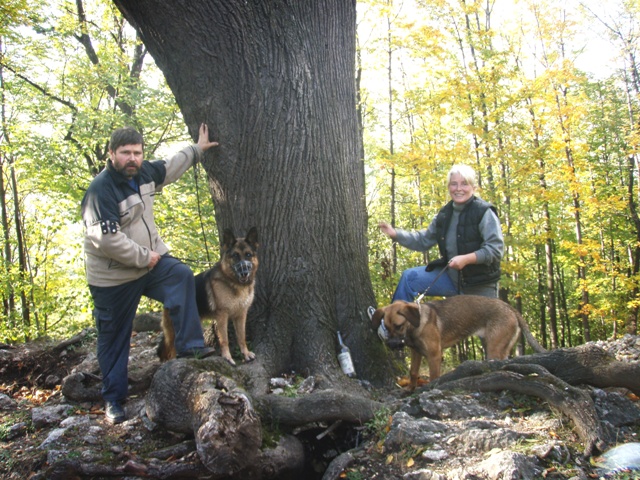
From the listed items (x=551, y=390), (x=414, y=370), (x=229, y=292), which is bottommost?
(x=414, y=370)

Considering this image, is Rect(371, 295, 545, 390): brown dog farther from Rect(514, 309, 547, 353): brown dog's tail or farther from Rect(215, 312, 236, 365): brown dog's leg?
Rect(215, 312, 236, 365): brown dog's leg

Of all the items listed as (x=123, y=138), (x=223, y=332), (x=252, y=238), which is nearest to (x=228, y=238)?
(x=252, y=238)

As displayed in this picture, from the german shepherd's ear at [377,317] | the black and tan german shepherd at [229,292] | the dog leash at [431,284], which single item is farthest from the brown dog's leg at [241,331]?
the dog leash at [431,284]

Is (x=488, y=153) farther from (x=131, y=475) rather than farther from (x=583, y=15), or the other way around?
(x=131, y=475)

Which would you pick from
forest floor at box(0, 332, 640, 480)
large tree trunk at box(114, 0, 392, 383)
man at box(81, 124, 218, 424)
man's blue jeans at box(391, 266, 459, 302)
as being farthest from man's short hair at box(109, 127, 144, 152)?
man's blue jeans at box(391, 266, 459, 302)

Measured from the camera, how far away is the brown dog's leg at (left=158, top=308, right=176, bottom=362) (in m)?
5.13

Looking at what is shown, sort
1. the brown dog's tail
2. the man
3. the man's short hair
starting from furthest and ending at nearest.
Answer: the brown dog's tail < the man's short hair < the man

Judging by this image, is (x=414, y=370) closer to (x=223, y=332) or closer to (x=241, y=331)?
(x=241, y=331)

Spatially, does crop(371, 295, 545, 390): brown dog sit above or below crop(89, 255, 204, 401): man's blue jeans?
below

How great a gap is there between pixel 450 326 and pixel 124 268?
3452 millimetres

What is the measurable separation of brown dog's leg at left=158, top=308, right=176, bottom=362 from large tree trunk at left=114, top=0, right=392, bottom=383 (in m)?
0.92

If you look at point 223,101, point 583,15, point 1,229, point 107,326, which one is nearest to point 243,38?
point 223,101

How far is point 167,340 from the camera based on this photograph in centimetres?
519

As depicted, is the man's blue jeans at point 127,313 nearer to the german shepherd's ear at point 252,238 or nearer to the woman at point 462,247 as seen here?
the german shepherd's ear at point 252,238
